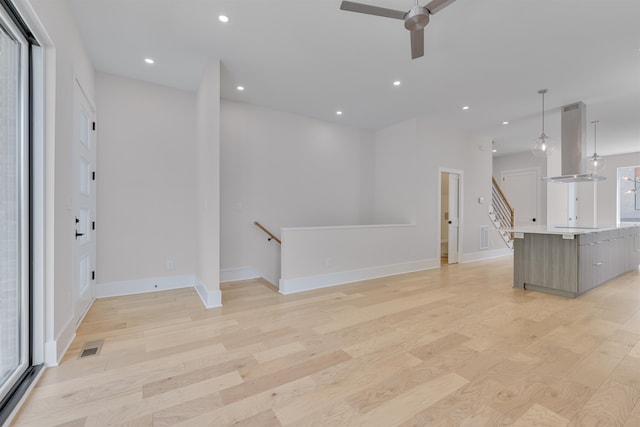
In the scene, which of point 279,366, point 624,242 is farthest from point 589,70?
point 279,366

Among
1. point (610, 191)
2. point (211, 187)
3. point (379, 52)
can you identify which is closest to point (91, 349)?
point (211, 187)

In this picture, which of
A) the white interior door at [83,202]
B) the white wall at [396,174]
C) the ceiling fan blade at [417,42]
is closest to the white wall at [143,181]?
the white interior door at [83,202]

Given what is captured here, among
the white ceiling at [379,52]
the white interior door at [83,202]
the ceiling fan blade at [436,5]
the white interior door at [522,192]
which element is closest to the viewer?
the ceiling fan blade at [436,5]

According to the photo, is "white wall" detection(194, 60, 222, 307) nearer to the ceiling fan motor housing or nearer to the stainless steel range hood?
the ceiling fan motor housing

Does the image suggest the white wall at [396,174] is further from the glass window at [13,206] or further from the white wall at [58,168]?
the glass window at [13,206]

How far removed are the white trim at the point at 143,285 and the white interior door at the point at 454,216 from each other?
526cm

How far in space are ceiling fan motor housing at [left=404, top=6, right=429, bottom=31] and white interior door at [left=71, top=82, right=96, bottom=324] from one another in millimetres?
3173

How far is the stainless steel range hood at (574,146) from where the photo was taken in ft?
14.9

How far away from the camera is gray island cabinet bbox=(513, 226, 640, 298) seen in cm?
379

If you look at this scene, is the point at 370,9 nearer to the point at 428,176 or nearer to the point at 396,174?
the point at 396,174

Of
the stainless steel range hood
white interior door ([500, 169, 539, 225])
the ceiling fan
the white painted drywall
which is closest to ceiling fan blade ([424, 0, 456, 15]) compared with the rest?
the ceiling fan

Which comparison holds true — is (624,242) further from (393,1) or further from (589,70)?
(393,1)

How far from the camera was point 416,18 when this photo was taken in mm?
2135

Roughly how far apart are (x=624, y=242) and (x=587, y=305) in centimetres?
276
